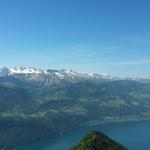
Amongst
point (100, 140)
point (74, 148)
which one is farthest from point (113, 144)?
point (74, 148)

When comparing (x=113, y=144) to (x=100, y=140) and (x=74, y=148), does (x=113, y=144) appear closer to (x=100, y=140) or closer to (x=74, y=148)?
(x=100, y=140)
